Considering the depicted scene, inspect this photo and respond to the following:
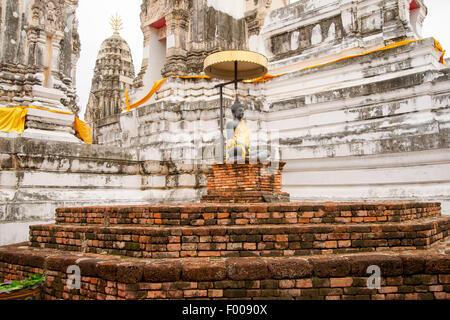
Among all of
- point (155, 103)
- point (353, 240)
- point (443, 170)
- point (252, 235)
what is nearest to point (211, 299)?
point (252, 235)

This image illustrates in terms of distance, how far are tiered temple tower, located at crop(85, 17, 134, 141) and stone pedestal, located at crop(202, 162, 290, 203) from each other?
28.9 m

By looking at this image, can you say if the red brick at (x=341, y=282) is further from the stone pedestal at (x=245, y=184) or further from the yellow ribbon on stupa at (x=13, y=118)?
the yellow ribbon on stupa at (x=13, y=118)

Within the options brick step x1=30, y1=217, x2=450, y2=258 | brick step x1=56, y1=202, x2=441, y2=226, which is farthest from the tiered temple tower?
brick step x1=30, y1=217, x2=450, y2=258

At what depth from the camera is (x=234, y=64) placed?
31.3 ft

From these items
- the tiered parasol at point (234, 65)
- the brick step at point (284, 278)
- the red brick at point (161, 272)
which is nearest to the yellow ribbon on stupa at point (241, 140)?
the tiered parasol at point (234, 65)

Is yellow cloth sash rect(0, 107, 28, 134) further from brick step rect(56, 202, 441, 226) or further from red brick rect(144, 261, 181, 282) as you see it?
red brick rect(144, 261, 181, 282)

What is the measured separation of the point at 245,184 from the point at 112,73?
1211 inches

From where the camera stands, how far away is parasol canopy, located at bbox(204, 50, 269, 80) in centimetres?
882

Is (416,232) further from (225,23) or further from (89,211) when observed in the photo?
(225,23)

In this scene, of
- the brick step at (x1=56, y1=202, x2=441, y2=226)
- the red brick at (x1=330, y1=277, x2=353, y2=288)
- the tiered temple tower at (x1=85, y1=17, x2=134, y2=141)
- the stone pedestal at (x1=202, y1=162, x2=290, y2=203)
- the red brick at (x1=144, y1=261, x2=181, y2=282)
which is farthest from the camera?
the tiered temple tower at (x1=85, y1=17, x2=134, y2=141)

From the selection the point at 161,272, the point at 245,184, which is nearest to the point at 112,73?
the point at 245,184

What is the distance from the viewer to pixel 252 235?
431cm

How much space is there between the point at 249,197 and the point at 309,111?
15.4 ft

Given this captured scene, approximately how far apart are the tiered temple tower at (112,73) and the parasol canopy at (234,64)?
88.7ft
